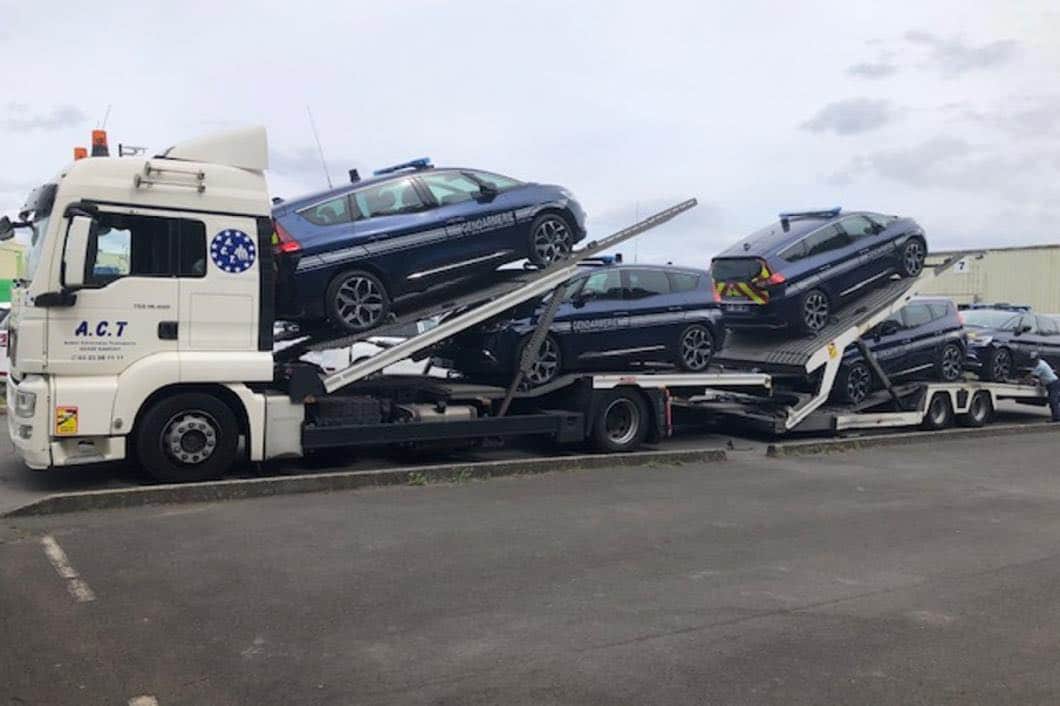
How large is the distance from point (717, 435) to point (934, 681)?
10123mm

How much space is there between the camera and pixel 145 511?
770 centimetres

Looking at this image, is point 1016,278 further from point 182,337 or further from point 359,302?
point 182,337

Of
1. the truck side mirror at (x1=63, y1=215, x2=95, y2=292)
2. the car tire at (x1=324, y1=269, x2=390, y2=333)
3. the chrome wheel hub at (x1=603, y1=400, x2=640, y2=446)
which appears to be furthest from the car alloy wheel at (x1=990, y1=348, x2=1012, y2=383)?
the truck side mirror at (x1=63, y1=215, x2=95, y2=292)

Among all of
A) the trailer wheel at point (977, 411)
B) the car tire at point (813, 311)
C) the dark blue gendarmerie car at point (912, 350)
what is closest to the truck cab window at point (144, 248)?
the car tire at point (813, 311)

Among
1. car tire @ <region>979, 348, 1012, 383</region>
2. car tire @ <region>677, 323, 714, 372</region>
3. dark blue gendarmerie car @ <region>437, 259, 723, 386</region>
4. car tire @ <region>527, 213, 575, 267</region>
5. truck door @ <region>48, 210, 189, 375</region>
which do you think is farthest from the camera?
car tire @ <region>979, 348, 1012, 383</region>

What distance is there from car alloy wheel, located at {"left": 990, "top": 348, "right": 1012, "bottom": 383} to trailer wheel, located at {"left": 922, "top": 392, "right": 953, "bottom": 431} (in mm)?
1902

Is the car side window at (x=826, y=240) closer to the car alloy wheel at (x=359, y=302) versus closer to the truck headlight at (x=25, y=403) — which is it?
the car alloy wheel at (x=359, y=302)

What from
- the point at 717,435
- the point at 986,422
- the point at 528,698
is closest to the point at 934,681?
the point at 528,698

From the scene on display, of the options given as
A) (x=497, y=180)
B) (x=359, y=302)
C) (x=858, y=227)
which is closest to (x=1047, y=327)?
(x=858, y=227)

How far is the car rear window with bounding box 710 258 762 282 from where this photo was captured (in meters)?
13.2

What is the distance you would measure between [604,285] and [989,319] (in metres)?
10.1

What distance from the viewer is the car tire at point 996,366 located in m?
16.6

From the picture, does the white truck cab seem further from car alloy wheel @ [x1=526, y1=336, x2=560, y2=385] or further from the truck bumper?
car alloy wheel @ [x1=526, y1=336, x2=560, y2=385]

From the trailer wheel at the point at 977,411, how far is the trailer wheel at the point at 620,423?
701 cm
